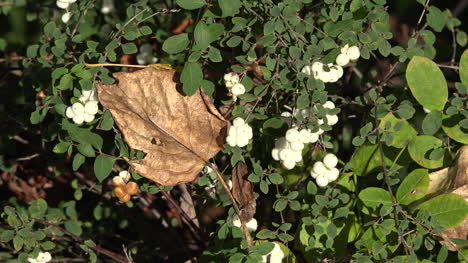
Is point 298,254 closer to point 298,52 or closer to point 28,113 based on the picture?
point 298,52

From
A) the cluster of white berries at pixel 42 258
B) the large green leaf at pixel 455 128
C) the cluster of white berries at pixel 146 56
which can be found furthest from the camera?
the cluster of white berries at pixel 146 56

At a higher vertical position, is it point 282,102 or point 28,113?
point 282,102

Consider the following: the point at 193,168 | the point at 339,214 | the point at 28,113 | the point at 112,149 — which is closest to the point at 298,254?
the point at 339,214

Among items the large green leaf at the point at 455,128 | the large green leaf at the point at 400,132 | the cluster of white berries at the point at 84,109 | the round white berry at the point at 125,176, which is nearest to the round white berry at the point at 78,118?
the cluster of white berries at the point at 84,109

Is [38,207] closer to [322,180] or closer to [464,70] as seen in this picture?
[322,180]

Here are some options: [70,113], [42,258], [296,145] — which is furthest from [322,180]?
[42,258]

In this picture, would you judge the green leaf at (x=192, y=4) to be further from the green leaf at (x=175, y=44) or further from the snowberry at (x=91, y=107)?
the snowberry at (x=91, y=107)
